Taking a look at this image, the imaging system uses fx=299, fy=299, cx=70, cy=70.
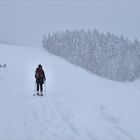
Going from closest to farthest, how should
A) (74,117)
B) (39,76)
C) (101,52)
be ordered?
(74,117)
(39,76)
(101,52)

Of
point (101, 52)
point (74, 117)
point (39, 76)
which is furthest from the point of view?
point (101, 52)

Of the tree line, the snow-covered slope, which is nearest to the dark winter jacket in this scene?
the snow-covered slope

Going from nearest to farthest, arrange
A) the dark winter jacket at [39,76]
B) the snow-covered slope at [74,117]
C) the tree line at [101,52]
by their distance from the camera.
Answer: the snow-covered slope at [74,117], the dark winter jacket at [39,76], the tree line at [101,52]

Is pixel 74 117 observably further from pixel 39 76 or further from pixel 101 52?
pixel 101 52

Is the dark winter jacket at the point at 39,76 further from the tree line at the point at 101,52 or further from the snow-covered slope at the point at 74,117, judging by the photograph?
the tree line at the point at 101,52

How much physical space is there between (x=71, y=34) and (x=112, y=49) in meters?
16.6

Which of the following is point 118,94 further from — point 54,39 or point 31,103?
point 54,39

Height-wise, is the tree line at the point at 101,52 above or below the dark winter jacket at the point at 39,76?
above

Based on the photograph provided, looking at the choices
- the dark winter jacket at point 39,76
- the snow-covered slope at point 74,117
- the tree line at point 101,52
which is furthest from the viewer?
the tree line at point 101,52

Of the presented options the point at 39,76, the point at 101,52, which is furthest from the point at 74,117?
the point at 101,52

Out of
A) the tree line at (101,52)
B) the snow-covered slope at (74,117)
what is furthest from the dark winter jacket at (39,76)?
the tree line at (101,52)

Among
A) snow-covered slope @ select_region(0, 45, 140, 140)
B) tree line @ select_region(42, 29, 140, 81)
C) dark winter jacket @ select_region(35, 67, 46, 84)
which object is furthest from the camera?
tree line @ select_region(42, 29, 140, 81)

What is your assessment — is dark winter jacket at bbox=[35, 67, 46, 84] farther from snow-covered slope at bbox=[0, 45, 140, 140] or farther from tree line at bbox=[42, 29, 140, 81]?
tree line at bbox=[42, 29, 140, 81]

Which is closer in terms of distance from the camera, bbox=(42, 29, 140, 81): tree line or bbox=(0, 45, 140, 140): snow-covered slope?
bbox=(0, 45, 140, 140): snow-covered slope
